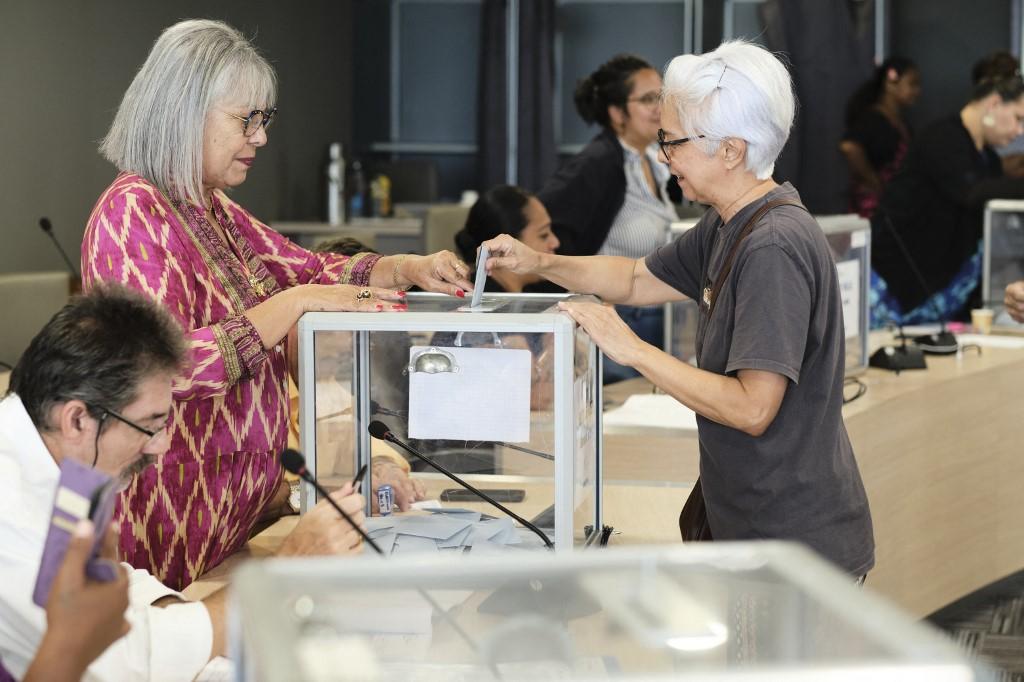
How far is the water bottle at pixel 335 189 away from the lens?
6.37 m

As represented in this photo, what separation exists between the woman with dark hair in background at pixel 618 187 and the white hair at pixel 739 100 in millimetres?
1818

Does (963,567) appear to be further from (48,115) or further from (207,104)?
(48,115)

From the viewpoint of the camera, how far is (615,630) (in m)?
0.88

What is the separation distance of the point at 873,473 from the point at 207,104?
5.95ft

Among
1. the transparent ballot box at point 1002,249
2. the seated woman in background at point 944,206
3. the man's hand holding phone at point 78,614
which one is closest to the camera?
the man's hand holding phone at point 78,614

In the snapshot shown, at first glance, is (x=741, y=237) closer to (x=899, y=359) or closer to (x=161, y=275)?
(x=161, y=275)

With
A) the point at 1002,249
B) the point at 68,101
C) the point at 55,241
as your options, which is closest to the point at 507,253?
the point at 55,241

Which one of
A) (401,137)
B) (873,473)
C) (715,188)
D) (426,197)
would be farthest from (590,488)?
(401,137)

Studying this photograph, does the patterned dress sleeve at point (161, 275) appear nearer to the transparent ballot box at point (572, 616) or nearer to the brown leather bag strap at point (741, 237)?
the brown leather bag strap at point (741, 237)

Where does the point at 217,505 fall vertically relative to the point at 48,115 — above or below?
below

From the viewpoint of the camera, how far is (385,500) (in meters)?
1.77

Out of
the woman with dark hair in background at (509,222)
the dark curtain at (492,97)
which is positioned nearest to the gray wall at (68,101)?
the dark curtain at (492,97)

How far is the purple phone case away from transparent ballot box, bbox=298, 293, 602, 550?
0.60m

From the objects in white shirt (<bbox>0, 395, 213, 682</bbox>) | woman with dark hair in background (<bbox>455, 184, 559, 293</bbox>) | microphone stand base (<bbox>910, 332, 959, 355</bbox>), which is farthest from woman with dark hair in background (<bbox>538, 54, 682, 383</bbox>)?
white shirt (<bbox>0, 395, 213, 682</bbox>)
